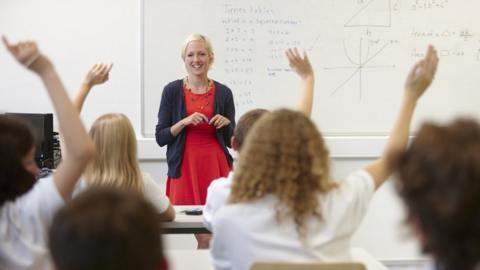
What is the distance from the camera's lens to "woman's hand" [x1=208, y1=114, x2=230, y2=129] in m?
3.72

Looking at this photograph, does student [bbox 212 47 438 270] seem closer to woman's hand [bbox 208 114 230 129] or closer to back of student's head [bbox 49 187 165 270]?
back of student's head [bbox 49 187 165 270]

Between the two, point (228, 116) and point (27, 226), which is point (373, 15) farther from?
point (27, 226)

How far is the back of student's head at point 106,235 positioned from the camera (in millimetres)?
997

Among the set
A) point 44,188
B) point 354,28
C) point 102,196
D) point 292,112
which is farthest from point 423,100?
point 102,196

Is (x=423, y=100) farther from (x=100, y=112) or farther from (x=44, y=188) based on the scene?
(x=44, y=188)

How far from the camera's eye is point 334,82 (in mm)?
4703

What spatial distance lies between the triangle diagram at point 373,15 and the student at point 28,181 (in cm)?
334

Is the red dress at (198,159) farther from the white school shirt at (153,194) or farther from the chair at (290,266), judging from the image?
the chair at (290,266)

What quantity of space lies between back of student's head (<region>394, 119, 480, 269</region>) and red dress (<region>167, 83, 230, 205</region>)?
2.77m

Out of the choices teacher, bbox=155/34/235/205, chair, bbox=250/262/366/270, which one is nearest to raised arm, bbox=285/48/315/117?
chair, bbox=250/262/366/270

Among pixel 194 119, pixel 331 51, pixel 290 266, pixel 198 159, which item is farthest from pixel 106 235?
pixel 331 51

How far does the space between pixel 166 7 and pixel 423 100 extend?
2.09m

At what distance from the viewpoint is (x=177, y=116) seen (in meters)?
3.90

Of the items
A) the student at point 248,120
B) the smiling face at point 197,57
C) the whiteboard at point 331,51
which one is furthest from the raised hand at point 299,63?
the whiteboard at point 331,51
